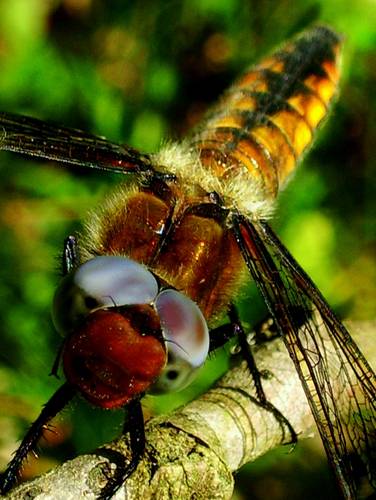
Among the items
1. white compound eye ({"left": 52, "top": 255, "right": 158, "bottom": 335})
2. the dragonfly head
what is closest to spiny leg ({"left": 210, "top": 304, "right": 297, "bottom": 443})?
the dragonfly head

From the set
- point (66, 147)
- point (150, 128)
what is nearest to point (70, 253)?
point (66, 147)

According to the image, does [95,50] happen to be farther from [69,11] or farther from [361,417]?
[361,417]

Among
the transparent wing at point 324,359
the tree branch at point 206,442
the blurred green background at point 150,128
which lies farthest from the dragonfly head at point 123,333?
the blurred green background at point 150,128

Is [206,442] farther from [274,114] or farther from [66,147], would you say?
[274,114]

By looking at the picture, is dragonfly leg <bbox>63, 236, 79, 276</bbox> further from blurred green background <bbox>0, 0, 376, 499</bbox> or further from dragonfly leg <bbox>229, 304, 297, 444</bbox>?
blurred green background <bbox>0, 0, 376, 499</bbox>

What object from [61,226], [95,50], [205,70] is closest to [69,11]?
[95,50]

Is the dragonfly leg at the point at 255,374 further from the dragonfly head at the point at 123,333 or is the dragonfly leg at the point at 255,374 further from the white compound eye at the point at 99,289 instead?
the white compound eye at the point at 99,289
